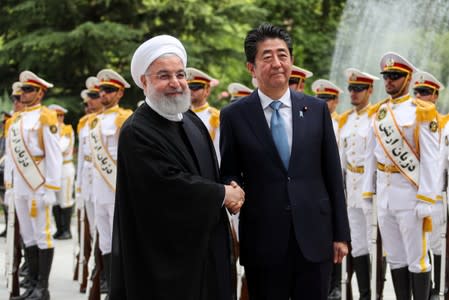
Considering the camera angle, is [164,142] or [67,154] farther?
[67,154]

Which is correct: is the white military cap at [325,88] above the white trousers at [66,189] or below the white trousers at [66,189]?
above

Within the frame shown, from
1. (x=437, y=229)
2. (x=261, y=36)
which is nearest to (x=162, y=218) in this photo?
(x=261, y=36)

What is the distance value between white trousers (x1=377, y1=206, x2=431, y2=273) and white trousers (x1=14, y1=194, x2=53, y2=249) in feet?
10.8

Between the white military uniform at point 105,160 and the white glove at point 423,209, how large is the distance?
3.06m

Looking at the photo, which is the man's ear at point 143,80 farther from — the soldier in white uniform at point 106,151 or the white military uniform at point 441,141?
the white military uniform at point 441,141

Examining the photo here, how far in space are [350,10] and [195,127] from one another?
63.4 ft

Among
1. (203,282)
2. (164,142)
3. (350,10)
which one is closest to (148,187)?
(164,142)

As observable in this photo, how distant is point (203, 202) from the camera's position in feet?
14.4

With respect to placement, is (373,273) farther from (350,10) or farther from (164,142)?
(350,10)

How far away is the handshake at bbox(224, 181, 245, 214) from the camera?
176 inches

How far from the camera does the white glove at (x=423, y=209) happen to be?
6828 mm

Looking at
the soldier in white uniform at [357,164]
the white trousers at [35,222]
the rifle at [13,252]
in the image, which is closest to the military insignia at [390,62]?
the soldier in white uniform at [357,164]

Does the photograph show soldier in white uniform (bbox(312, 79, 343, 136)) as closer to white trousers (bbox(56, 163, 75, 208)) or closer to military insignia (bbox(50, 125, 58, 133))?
military insignia (bbox(50, 125, 58, 133))

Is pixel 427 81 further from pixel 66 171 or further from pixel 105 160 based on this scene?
pixel 66 171
